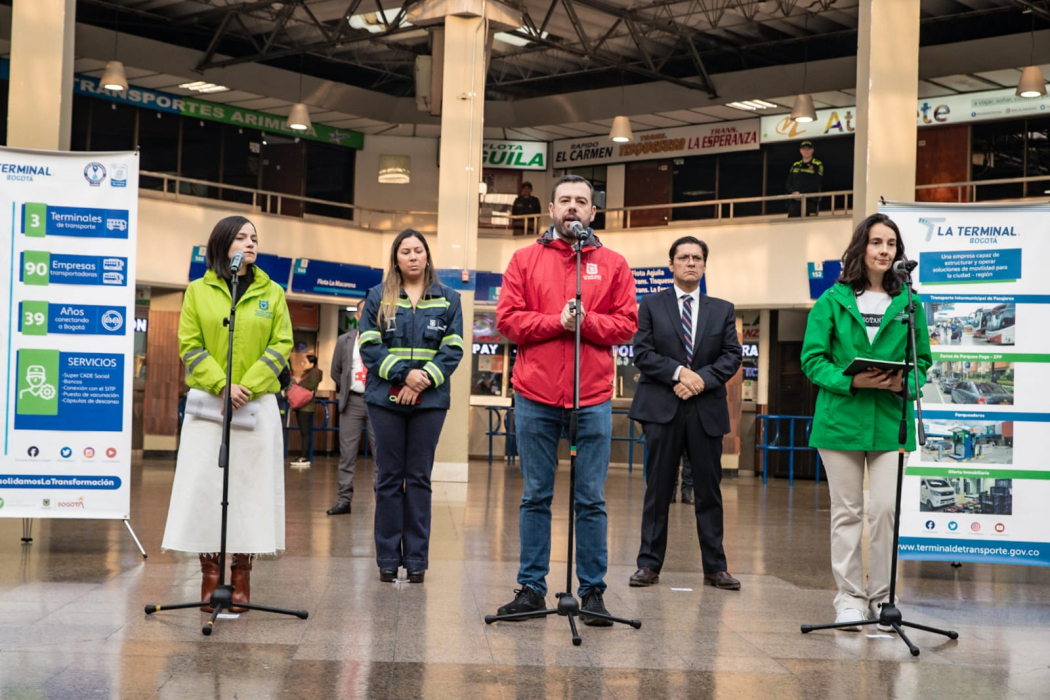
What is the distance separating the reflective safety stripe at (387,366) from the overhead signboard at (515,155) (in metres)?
19.3

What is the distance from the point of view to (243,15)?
20828 millimetres

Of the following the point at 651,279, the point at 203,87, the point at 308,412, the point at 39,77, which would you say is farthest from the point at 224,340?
the point at 203,87

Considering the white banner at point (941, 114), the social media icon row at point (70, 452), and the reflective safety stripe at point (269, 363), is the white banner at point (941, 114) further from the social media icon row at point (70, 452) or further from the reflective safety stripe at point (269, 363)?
the reflective safety stripe at point (269, 363)

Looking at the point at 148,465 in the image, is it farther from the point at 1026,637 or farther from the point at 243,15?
the point at 1026,637

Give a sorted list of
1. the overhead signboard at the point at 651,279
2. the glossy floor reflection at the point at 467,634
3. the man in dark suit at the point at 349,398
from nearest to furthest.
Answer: the glossy floor reflection at the point at 467,634 → the man in dark suit at the point at 349,398 → the overhead signboard at the point at 651,279

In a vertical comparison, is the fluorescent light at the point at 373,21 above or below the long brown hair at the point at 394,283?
above

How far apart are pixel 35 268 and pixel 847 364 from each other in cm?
446

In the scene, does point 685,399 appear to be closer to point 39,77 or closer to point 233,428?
point 233,428

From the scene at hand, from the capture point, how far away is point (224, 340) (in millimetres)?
4930

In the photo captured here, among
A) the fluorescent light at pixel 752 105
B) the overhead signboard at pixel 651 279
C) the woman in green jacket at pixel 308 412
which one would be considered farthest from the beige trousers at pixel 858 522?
the fluorescent light at pixel 752 105

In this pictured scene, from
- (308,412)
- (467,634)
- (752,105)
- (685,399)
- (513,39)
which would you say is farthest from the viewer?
(752,105)

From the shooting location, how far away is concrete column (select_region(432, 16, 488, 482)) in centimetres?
1361

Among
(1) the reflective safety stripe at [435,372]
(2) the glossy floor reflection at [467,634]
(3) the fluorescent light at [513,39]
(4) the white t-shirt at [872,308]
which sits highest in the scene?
(3) the fluorescent light at [513,39]

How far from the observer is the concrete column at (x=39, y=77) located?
7.54 m
